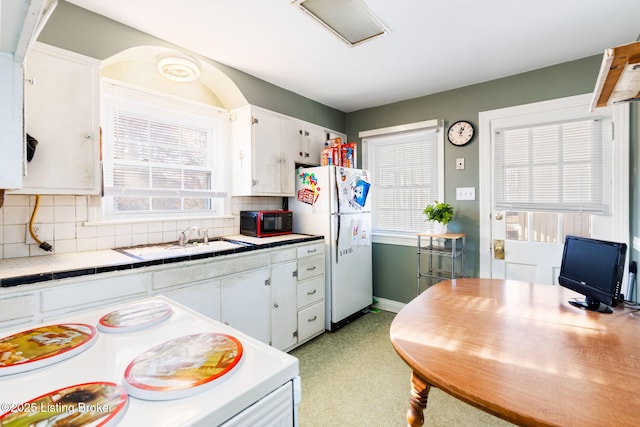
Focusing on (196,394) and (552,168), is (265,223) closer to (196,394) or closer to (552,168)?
(196,394)

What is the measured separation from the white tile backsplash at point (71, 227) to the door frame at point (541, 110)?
278 cm

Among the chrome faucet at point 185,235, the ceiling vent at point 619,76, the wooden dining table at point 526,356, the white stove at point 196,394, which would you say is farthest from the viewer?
the chrome faucet at point 185,235

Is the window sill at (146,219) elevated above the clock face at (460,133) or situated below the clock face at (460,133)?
below

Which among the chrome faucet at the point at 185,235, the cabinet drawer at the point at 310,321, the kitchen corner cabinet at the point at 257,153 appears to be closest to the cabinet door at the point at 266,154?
the kitchen corner cabinet at the point at 257,153

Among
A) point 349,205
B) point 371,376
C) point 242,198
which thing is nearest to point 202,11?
point 242,198

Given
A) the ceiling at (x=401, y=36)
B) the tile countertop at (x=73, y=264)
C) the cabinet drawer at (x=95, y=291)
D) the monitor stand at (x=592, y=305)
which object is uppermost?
the ceiling at (x=401, y=36)

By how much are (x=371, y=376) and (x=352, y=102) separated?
2.90 metres

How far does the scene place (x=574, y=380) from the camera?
0.90 m

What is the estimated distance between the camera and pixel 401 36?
2.21 meters

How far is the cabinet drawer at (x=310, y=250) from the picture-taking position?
9.06 ft

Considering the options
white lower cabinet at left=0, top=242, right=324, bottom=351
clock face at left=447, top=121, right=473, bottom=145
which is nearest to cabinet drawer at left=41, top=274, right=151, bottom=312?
white lower cabinet at left=0, top=242, right=324, bottom=351

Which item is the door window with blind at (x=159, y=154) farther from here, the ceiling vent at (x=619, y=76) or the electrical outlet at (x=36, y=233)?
the ceiling vent at (x=619, y=76)

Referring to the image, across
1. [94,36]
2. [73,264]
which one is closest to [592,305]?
[73,264]

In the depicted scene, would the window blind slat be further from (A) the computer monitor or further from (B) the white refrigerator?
(A) the computer monitor
